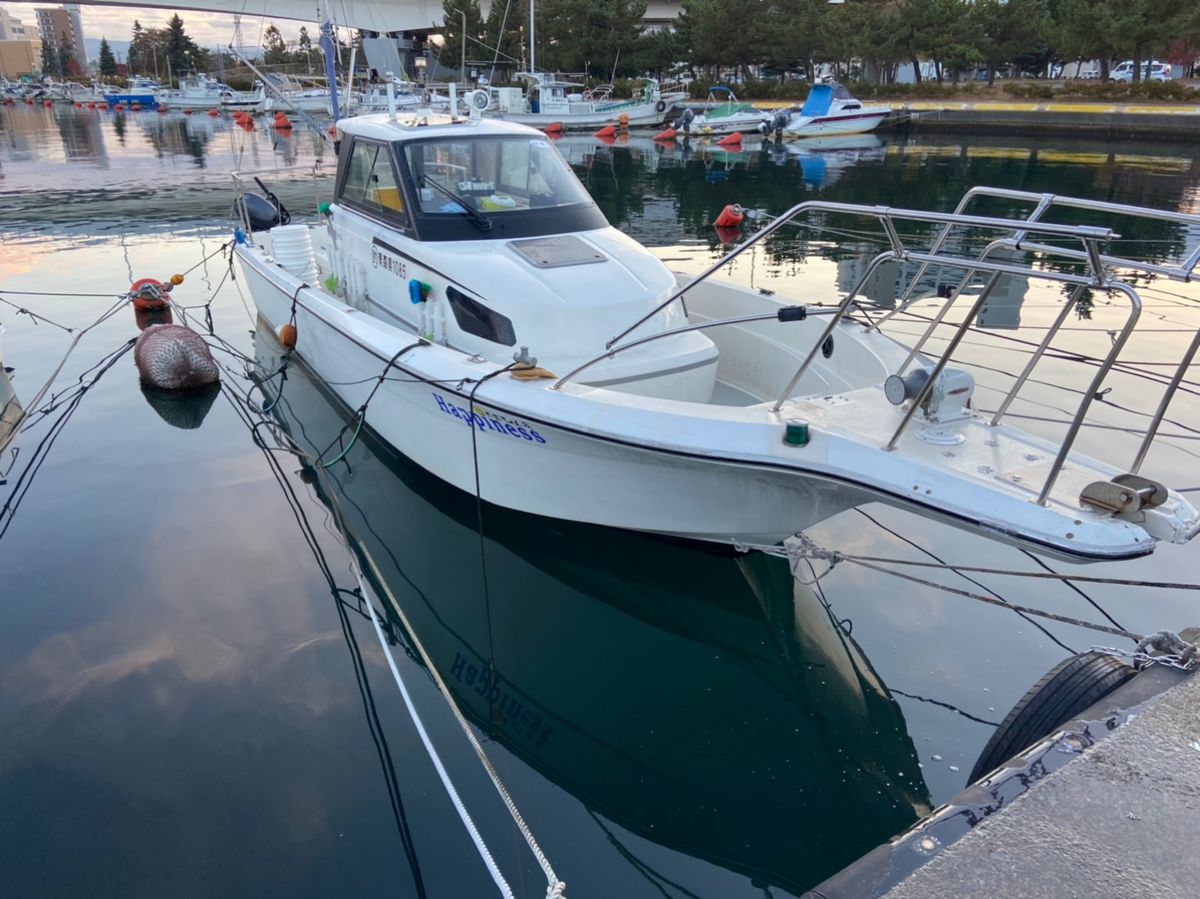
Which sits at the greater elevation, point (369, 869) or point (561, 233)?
point (561, 233)

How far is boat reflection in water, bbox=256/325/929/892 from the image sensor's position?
3.77 metres

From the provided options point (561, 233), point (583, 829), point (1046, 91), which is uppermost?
point (1046, 91)

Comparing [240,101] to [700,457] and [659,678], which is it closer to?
[700,457]

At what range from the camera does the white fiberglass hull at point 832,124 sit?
36500mm

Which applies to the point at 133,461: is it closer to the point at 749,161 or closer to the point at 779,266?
the point at 779,266

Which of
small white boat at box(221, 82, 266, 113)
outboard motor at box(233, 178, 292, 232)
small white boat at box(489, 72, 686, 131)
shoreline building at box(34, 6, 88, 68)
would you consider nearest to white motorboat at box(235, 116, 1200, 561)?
outboard motor at box(233, 178, 292, 232)

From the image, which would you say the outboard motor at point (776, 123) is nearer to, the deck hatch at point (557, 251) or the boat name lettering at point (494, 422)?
the deck hatch at point (557, 251)

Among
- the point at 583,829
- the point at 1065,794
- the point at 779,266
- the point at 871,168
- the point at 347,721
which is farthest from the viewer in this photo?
the point at 871,168

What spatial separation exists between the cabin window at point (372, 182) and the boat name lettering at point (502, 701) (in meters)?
3.54

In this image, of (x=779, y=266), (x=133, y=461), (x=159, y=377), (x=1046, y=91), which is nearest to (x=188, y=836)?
(x=133, y=461)

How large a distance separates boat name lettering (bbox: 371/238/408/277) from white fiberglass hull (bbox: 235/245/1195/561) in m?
0.46

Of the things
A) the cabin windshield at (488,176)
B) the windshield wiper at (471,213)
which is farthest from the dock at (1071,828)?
the cabin windshield at (488,176)

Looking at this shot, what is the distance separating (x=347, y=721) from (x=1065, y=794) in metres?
3.22

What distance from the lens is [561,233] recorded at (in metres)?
6.42
